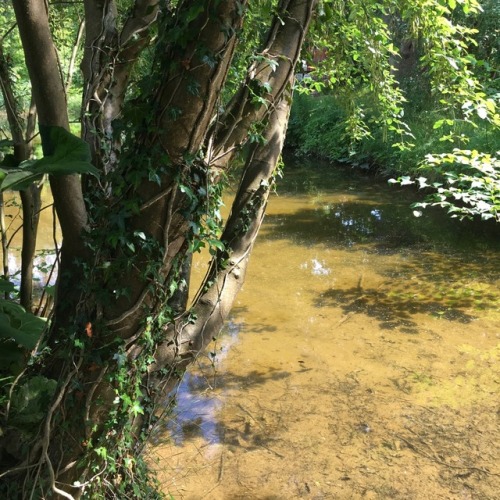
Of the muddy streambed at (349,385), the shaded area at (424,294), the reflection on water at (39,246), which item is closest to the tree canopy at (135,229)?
the muddy streambed at (349,385)

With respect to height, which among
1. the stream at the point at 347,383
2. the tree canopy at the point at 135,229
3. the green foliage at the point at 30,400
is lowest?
the stream at the point at 347,383

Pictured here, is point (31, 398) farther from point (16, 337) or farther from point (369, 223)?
point (369, 223)

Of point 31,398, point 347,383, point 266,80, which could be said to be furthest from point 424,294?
point 31,398

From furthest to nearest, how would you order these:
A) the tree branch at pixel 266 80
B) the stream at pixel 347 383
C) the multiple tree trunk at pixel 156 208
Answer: the stream at pixel 347 383
the tree branch at pixel 266 80
the multiple tree trunk at pixel 156 208

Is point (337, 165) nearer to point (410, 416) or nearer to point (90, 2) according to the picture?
point (410, 416)

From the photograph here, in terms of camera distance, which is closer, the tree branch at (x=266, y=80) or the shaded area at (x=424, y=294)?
the tree branch at (x=266, y=80)

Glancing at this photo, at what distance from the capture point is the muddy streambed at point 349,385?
3270mm

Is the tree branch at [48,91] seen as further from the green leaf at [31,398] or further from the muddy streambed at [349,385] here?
the muddy streambed at [349,385]

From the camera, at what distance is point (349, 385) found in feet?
13.8

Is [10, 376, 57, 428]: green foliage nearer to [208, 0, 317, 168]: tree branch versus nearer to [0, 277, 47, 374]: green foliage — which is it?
[0, 277, 47, 374]: green foliage

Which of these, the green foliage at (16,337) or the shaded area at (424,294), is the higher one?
the green foliage at (16,337)

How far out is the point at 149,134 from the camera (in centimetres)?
153

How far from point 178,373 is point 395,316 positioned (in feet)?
12.5

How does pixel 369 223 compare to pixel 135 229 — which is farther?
pixel 369 223
